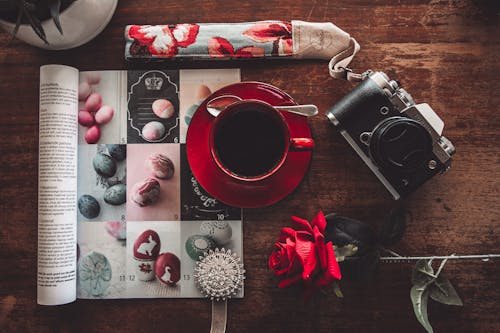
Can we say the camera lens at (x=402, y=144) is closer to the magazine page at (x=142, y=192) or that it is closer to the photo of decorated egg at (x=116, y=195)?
the magazine page at (x=142, y=192)

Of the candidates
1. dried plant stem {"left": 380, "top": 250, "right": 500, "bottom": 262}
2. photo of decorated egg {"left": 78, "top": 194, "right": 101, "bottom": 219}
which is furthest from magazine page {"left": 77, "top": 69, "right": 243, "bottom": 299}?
dried plant stem {"left": 380, "top": 250, "right": 500, "bottom": 262}

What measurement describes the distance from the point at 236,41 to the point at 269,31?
50 mm

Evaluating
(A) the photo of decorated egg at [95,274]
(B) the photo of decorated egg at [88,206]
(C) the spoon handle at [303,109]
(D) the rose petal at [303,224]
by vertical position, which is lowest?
(A) the photo of decorated egg at [95,274]

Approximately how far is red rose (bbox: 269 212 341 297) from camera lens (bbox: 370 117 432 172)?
0.12 m

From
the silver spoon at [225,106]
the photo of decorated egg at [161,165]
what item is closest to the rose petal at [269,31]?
the silver spoon at [225,106]

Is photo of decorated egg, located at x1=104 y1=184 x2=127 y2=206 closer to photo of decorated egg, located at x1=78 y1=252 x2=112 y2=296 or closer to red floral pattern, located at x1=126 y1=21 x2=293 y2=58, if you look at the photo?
photo of decorated egg, located at x1=78 y1=252 x2=112 y2=296

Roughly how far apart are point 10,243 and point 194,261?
27cm

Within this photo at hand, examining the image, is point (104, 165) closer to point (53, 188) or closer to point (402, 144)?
point (53, 188)

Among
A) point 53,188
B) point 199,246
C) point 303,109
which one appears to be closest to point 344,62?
point 303,109

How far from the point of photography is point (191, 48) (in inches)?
28.4

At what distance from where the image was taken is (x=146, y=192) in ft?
2.38

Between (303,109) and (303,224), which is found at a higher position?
(303,109)

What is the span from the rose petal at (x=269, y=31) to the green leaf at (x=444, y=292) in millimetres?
405

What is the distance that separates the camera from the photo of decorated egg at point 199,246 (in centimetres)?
72
